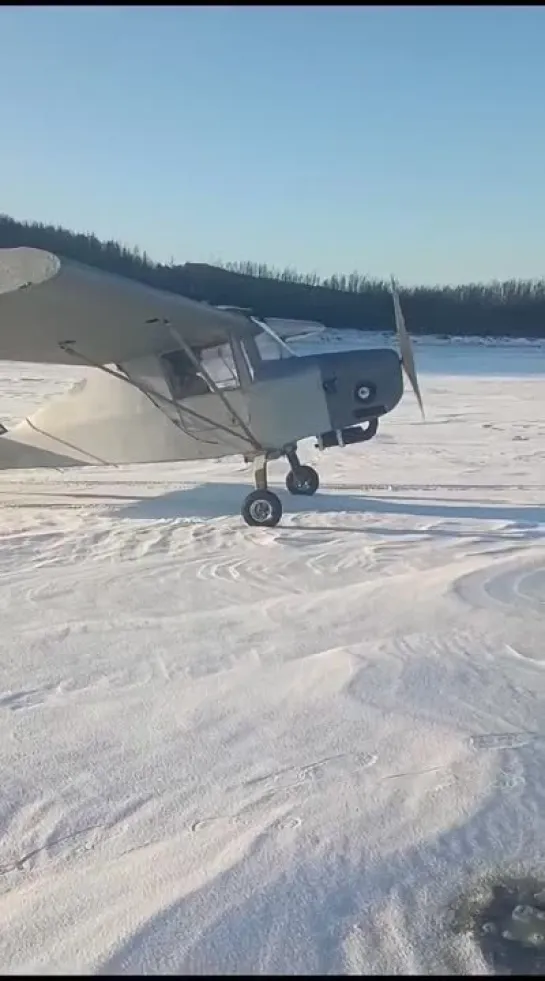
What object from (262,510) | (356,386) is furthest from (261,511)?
(356,386)

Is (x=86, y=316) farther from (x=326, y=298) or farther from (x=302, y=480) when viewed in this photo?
(x=326, y=298)

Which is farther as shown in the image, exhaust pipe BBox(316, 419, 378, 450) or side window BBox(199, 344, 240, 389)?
exhaust pipe BBox(316, 419, 378, 450)

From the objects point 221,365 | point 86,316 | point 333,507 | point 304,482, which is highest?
point 86,316

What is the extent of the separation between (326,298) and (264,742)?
54.6m

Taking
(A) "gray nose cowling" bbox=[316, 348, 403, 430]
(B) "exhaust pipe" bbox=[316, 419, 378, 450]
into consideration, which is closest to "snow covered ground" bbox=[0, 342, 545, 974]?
(A) "gray nose cowling" bbox=[316, 348, 403, 430]

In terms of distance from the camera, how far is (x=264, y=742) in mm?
3662

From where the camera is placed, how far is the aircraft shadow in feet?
27.7

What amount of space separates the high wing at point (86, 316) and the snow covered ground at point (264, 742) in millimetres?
1975

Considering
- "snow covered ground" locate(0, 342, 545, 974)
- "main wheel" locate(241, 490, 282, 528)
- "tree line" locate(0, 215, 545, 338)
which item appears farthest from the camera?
"tree line" locate(0, 215, 545, 338)

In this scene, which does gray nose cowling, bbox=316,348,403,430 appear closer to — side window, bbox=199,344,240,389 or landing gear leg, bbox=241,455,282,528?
side window, bbox=199,344,240,389

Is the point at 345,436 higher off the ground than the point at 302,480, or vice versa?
the point at 345,436

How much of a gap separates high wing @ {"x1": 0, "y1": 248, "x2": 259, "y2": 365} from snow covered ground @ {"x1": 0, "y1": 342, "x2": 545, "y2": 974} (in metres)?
1.97

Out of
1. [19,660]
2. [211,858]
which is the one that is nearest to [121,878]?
[211,858]

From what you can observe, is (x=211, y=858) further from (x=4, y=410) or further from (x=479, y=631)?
(x=4, y=410)
